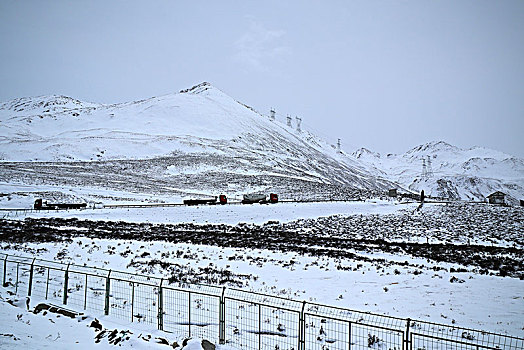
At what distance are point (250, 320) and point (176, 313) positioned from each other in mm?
2559

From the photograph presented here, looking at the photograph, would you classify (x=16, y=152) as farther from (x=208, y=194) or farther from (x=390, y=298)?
(x=390, y=298)

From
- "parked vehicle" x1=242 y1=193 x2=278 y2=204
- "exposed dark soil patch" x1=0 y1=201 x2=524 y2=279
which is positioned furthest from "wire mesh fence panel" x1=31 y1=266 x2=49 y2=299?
"parked vehicle" x1=242 y1=193 x2=278 y2=204

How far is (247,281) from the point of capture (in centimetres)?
1802

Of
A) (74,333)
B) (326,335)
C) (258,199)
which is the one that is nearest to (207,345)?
(326,335)

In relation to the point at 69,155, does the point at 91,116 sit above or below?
above

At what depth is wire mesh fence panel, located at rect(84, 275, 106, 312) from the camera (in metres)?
13.7

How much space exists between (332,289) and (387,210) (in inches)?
1799

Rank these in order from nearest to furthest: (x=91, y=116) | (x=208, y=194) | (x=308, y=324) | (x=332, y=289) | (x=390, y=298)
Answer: (x=308, y=324) → (x=390, y=298) → (x=332, y=289) → (x=208, y=194) → (x=91, y=116)

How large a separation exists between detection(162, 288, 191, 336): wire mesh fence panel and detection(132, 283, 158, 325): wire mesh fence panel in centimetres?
36

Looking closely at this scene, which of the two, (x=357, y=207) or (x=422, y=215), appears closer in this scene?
(x=422, y=215)

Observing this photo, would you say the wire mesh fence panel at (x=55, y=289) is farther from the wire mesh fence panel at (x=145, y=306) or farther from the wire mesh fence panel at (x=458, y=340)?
the wire mesh fence panel at (x=458, y=340)

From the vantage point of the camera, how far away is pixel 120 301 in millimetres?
14609

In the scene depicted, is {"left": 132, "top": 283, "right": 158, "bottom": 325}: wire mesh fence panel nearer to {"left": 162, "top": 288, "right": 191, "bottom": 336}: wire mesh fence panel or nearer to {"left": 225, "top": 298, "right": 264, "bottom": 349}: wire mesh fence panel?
{"left": 162, "top": 288, "right": 191, "bottom": 336}: wire mesh fence panel

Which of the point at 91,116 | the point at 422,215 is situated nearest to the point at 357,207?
the point at 422,215
